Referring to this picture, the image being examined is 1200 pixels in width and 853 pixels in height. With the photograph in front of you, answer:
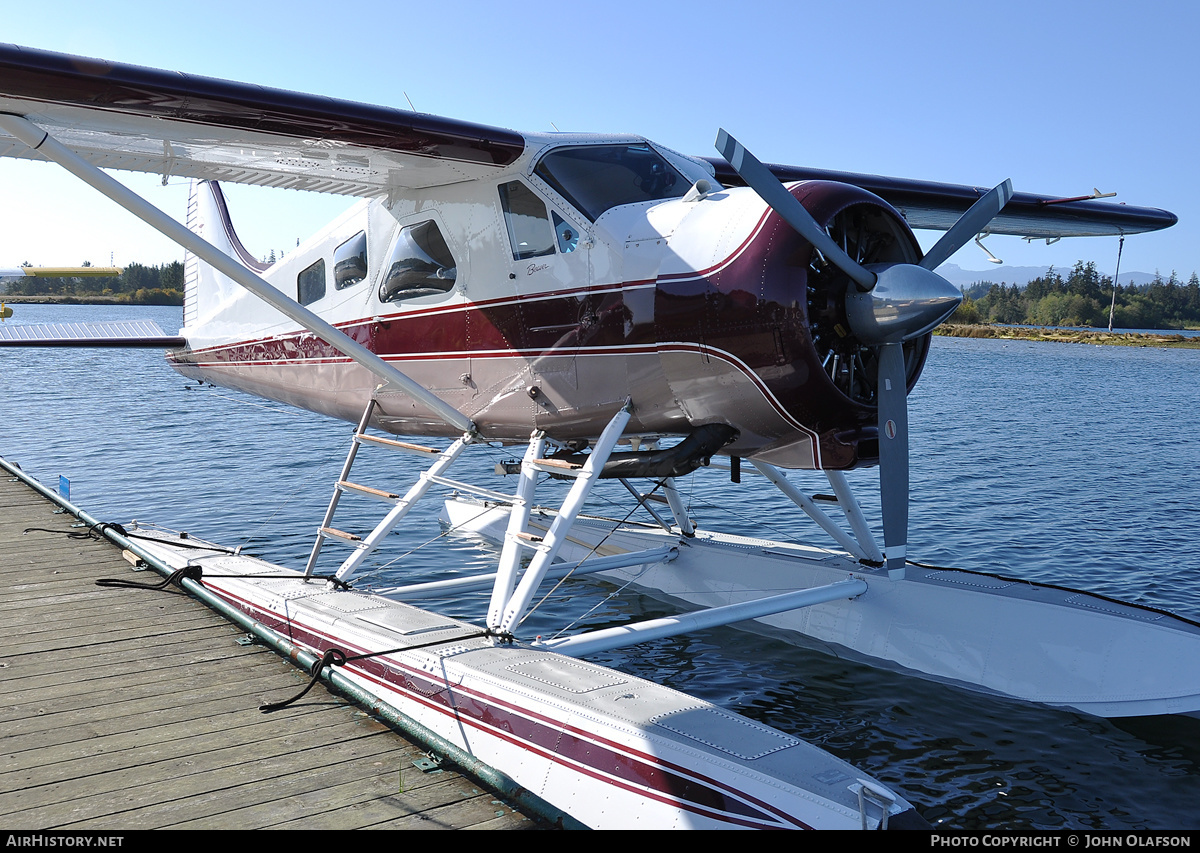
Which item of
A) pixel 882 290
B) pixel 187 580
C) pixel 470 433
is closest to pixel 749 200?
pixel 882 290

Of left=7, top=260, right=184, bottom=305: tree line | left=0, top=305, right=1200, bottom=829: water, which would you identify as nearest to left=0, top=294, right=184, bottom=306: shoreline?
left=7, top=260, right=184, bottom=305: tree line

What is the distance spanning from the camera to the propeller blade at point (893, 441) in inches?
176

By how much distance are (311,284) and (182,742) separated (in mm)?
4075

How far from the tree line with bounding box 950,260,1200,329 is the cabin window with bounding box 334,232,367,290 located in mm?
104719

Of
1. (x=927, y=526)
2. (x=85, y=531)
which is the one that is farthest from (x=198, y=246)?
(x=927, y=526)

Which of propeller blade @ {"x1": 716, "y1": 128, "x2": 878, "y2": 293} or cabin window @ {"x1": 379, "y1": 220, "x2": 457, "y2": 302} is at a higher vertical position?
propeller blade @ {"x1": 716, "y1": 128, "x2": 878, "y2": 293}

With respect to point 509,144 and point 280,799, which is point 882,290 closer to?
point 509,144

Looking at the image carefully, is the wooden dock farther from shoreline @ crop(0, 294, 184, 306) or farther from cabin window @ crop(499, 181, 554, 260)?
shoreline @ crop(0, 294, 184, 306)

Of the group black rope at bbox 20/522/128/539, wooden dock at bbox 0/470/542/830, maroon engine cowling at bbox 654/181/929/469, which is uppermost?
maroon engine cowling at bbox 654/181/929/469

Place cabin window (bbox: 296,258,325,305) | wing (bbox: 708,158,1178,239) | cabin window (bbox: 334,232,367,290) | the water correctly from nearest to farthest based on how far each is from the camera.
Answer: the water, cabin window (bbox: 334,232,367,290), cabin window (bbox: 296,258,325,305), wing (bbox: 708,158,1178,239)

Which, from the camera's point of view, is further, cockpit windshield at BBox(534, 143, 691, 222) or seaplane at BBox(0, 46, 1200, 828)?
cockpit windshield at BBox(534, 143, 691, 222)

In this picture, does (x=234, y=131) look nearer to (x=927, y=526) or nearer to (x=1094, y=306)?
(x=927, y=526)

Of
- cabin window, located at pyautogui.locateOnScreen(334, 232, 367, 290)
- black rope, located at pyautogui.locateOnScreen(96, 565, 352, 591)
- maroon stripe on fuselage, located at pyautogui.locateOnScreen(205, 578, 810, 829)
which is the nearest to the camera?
maroon stripe on fuselage, located at pyautogui.locateOnScreen(205, 578, 810, 829)

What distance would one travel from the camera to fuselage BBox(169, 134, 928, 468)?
434 cm
